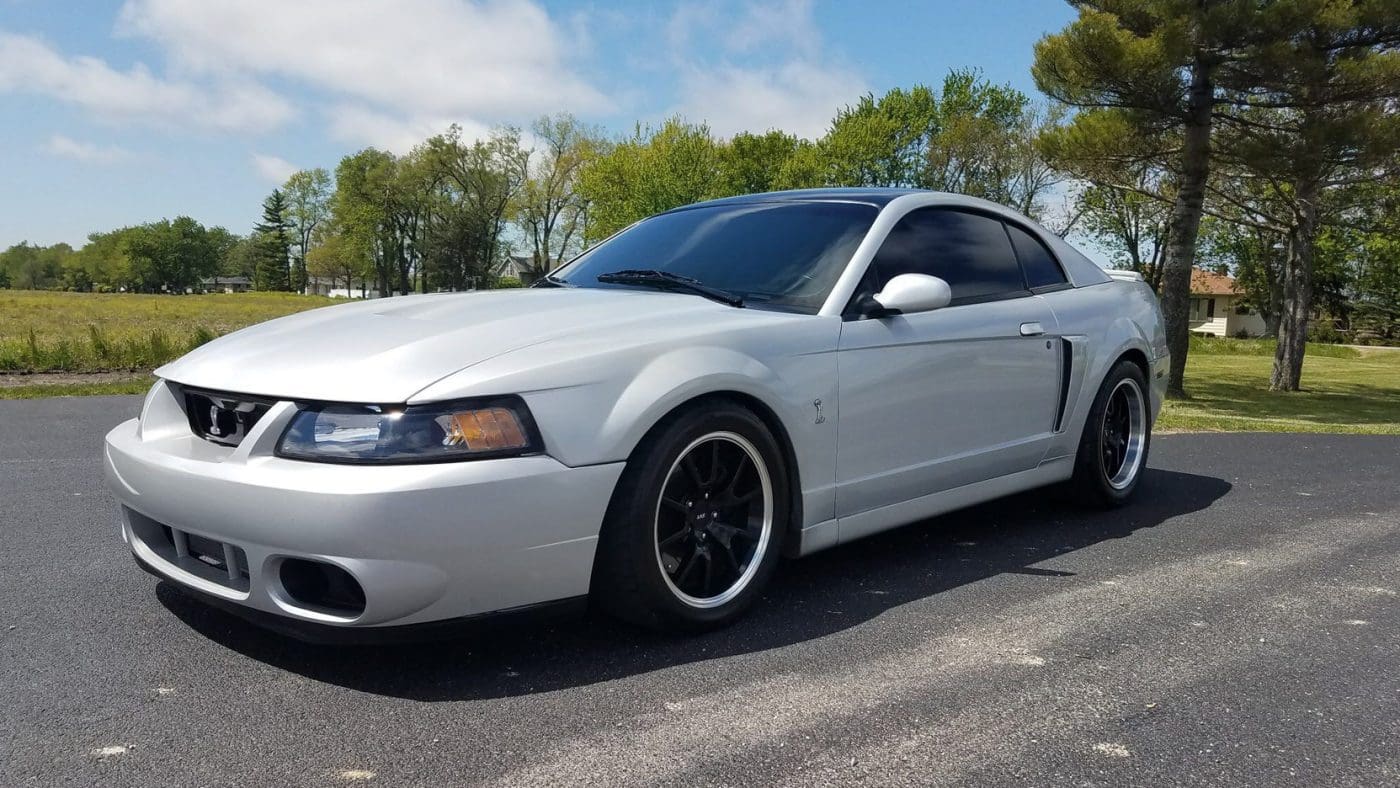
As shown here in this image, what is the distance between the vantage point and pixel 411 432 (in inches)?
99.5

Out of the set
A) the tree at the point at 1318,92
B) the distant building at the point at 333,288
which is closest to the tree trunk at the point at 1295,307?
the tree at the point at 1318,92

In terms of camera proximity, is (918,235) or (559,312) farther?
(918,235)

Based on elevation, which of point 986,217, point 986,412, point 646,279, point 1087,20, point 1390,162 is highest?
point 1087,20

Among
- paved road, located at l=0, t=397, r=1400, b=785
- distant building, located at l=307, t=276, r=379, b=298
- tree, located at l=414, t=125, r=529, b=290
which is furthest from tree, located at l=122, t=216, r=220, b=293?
paved road, located at l=0, t=397, r=1400, b=785

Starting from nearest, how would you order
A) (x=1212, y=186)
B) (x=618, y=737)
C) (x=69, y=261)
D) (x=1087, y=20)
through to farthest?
(x=618, y=737), (x=1087, y=20), (x=1212, y=186), (x=69, y=261)

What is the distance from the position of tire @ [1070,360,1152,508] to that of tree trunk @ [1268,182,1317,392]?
18.0m

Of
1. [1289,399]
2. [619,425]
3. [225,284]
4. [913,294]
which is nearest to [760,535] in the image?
[619,425]

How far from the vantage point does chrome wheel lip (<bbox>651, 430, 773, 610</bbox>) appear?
2885 millimetres

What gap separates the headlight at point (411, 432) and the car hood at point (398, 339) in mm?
52

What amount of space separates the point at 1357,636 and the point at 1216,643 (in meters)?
0.53

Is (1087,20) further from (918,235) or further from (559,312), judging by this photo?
(559,312)

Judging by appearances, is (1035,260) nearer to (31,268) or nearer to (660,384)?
(660,384)

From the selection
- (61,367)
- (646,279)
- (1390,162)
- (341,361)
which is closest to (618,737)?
(341,361)

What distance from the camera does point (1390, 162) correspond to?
1549 centimetres
